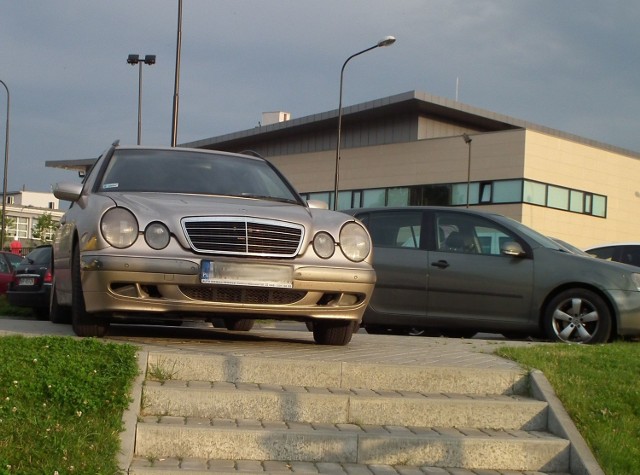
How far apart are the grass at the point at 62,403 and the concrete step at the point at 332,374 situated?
1.02 feet

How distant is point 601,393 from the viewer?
6348 mm

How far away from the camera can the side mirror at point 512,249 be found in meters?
10.7

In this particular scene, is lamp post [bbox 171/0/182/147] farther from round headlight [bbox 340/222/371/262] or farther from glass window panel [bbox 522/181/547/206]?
glass window panel [bbox 522/181/547/206]

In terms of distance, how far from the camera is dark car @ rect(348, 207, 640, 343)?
10.5 meters

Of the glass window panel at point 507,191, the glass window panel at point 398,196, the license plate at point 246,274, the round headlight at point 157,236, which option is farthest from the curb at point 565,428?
the glass window panel at point 398,196

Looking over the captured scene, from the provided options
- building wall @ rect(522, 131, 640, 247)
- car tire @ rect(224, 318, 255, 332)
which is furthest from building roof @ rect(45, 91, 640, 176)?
car tire @ rect(224, 318, 255, 332)

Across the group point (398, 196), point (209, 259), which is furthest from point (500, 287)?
point (398, 196)

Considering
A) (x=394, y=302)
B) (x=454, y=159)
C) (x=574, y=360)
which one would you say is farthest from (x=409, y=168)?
(x=574, y=360)

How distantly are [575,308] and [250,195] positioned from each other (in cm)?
428

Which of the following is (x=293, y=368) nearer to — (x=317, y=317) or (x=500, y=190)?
(x=317, y=317)

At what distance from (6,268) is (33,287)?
6.99 meters

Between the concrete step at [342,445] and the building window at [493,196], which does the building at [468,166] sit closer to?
Result: the building window at [493,196]

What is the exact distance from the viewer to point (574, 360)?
7270 millimetres

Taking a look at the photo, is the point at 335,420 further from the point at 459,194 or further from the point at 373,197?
the point at 373,197
